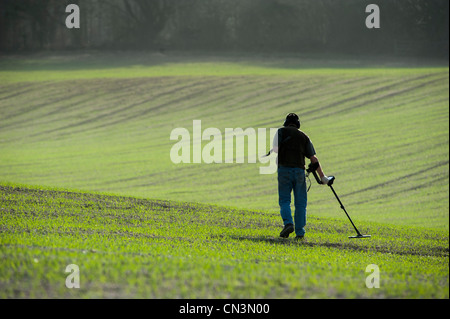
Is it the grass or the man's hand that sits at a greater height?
the man's hand

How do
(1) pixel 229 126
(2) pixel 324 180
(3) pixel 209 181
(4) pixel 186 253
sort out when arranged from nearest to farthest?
(4) pixel 186 253
(2) pixel 324 180
(3) pixel 209 181
(1) pixel 229 126

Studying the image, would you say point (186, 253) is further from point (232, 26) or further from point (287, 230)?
point (232, 26)

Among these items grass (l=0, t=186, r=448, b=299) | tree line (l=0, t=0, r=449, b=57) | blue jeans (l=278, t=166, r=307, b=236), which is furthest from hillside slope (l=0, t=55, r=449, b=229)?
blue jeans (l=278, t=166, r=307, b=236)

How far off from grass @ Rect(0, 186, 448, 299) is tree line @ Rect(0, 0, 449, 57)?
139 ft

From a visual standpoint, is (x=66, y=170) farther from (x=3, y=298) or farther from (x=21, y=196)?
(x=3, y=298)

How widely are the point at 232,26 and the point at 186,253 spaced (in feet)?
178

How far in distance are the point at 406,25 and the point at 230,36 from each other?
1686 cm

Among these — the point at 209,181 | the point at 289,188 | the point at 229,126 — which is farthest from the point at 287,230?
the point at 229,126

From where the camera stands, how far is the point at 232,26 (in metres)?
63.1

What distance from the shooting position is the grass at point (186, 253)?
7.36m

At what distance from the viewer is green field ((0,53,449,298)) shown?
26.3ft

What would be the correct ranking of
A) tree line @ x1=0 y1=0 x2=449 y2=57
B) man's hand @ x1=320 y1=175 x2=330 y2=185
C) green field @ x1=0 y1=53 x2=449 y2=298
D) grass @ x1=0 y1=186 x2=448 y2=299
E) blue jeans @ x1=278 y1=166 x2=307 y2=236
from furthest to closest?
1. tree line @ x1=0 y1=0 x2=449 y2=57
2. man's hand @ x1=320 y1=175 x2=330 y2=185
3. blue jeans @ x1=278 y1=166 x2=307 y2=236
4. green field @ x1=0 y1=53 x2=449 y2=298
5. grass @ x1=0 y1=186 x2=448 y2=299

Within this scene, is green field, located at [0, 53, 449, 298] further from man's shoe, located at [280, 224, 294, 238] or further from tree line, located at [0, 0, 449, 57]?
tree line, located at [0, 0, 449, 57]
